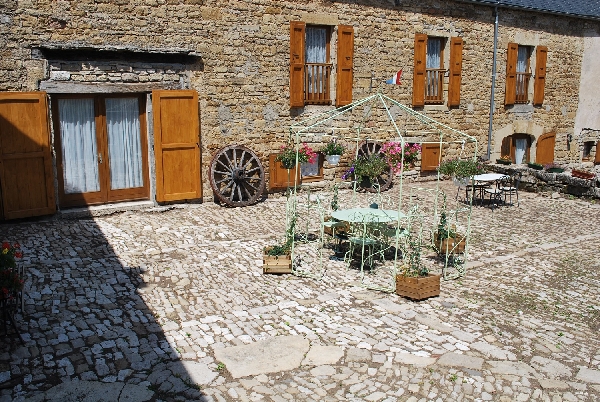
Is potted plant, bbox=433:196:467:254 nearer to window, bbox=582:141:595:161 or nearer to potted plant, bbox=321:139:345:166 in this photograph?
potted plant, bbox=321:139:345:166

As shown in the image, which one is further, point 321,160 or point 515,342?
point 321,160

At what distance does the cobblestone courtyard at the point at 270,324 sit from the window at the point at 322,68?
4049 millimetres

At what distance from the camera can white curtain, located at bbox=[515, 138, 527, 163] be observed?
15.7 m

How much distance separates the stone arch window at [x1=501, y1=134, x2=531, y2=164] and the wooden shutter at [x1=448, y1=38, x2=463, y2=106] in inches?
106

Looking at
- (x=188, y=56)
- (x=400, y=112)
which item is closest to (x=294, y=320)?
(x=188, y=56)

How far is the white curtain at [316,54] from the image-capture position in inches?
452

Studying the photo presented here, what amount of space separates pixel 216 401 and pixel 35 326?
7.22 feet

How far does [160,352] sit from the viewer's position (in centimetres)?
493

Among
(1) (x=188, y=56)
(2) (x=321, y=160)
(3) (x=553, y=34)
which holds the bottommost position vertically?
(2) (x=321, y=160)

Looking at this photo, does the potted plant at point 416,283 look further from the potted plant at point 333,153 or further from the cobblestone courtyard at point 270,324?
the potted plant at point 333,153

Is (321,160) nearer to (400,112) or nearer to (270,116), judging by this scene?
(270,116)

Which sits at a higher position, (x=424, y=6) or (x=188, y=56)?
(x=424, y=6)

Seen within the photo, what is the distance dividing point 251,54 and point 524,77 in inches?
338

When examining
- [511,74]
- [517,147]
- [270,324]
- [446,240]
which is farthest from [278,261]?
[517,147]
